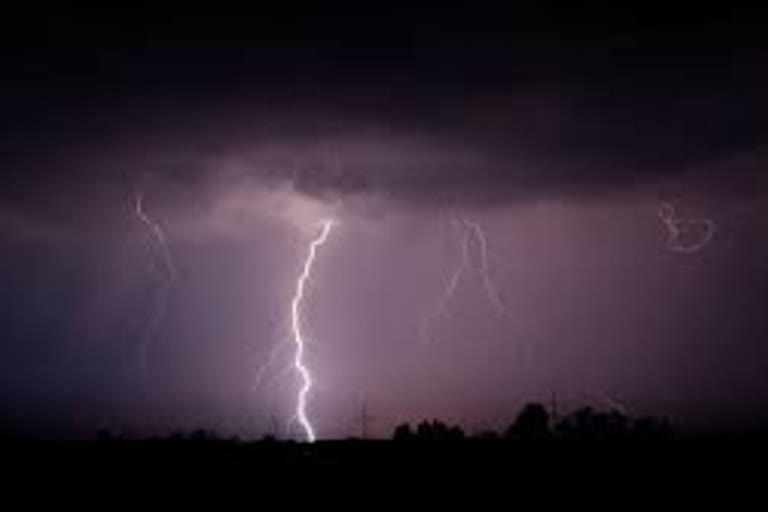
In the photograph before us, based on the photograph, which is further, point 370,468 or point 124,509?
point 370,468

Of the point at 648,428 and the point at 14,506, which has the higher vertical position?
the point at 648,428

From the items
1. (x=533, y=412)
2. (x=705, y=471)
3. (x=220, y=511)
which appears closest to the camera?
(x=220, y=511)

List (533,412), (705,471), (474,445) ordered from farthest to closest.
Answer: (533,412) → (474,445) → (705,471)

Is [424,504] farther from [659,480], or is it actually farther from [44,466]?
[44,466]

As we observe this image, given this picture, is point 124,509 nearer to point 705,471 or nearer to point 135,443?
point 705,471

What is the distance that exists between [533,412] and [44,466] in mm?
105021

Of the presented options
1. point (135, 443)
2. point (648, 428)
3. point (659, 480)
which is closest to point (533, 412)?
point (648, 428)

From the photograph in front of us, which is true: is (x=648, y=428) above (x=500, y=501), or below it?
above

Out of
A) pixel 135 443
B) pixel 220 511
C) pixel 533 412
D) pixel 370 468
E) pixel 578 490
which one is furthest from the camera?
pixel 533 412

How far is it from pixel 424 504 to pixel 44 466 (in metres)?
8.75

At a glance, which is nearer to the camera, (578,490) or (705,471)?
(578,490)

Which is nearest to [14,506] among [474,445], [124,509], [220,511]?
[124,509]

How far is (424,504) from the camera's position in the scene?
64.1 feet

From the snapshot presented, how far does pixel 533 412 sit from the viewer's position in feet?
412
